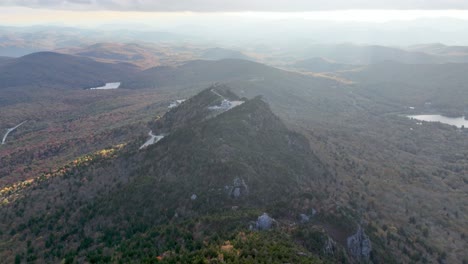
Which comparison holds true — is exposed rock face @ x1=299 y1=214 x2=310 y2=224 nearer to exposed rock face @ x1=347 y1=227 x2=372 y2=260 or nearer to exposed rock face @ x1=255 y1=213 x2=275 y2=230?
exposed rock face @ x1=255 y1=213 x2=275 y2=230

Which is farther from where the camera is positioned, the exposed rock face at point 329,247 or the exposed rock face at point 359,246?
the exposed rock face at point 359,246

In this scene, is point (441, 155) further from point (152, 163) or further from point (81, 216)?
point (81, 216)

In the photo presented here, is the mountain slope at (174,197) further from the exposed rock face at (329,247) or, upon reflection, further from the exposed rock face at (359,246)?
the exposed rock face at (359,246)

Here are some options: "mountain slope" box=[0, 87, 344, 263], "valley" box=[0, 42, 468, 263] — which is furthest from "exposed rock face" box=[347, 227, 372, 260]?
"mountain slope" box=[0, 87, 344, 263]

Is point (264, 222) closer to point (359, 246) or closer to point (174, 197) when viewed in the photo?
point (359, 246)

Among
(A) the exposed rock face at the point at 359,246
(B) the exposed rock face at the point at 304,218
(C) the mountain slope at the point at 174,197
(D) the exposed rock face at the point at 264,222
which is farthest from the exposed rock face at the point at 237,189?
(A) the exposed rock face at the point at 359,246
